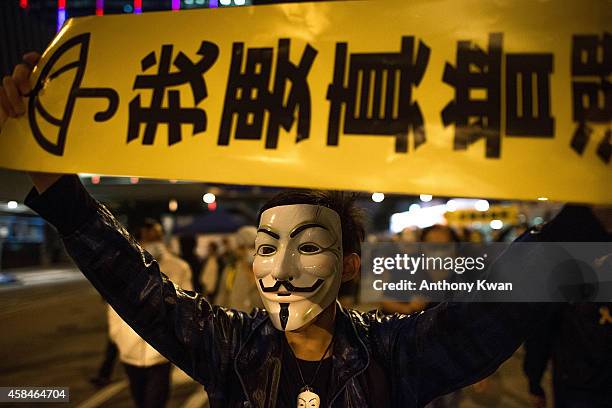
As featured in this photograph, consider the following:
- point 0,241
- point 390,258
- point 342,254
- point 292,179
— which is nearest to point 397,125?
point 292,179

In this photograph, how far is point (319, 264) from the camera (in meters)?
1.45

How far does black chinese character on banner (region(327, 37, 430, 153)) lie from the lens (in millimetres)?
1230

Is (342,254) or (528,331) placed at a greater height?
(342,254)

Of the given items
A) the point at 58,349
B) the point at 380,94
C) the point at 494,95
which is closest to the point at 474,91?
the point at 494,95

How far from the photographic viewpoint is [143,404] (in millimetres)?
3420

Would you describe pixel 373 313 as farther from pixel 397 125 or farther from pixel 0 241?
pixel 0 241

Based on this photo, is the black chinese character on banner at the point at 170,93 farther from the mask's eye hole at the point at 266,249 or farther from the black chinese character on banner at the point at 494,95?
the black chinese character on banner at the point at 494,95

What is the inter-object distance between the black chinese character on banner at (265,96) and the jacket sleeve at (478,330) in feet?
2.02

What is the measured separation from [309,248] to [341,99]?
1.50 feet

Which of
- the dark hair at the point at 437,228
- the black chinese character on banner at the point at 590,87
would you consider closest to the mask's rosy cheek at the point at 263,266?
the black chinese character on banner at the point at 590,87

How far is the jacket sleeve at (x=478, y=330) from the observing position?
1219mm

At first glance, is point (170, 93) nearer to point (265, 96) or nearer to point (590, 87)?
point (265, 96)

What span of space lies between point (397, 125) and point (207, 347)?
83 cm

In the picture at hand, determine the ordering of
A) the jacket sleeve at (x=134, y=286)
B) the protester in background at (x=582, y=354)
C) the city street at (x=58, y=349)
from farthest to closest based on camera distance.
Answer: the city street at (x=58, y=349) < the protester in background at (x=582, y=354) < the jacket sleeve at (x=134, y=286)
